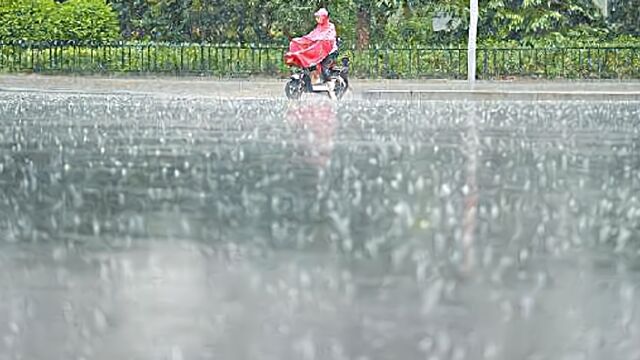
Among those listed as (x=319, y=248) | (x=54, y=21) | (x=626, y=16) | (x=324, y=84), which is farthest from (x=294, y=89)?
(x=319, y=248)

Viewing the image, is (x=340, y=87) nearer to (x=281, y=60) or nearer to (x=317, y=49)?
(x=317, y=49)

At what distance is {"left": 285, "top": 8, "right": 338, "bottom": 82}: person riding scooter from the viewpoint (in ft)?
99.2

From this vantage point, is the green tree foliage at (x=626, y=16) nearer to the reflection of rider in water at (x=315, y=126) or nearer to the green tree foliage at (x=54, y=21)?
the green tree foliage at (x=54, y=21)

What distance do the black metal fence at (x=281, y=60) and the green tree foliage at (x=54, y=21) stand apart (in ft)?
3.97

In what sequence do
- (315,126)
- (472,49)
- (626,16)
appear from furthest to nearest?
(626,16), (472,49), (315,126)

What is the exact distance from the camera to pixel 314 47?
30312 millimetres

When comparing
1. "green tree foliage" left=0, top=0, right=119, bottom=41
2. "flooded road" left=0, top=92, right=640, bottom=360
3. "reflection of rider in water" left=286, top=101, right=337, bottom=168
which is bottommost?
"reflection of rider in water" left=286, top=101, right=337, bottom=168

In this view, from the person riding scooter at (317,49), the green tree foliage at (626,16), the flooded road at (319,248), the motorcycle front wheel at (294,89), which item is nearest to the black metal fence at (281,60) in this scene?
the person riding scooter at (317,49)

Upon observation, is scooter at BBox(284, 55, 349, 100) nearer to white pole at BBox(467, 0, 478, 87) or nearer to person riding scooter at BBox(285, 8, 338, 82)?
person riding scooter at BBox(285, 8, 338, 82)

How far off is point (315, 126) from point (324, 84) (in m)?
9.05

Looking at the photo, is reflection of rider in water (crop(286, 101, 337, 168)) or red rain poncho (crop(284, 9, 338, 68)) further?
red rain poncho (crop(284, 9, 338, 68))

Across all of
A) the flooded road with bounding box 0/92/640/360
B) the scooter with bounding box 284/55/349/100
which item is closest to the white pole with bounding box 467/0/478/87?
the scooter with bounding box 284/55/349/100

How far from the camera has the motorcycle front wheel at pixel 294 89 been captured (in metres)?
30.2

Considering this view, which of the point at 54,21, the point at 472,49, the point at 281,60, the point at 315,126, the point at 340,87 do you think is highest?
the point at 54,21
